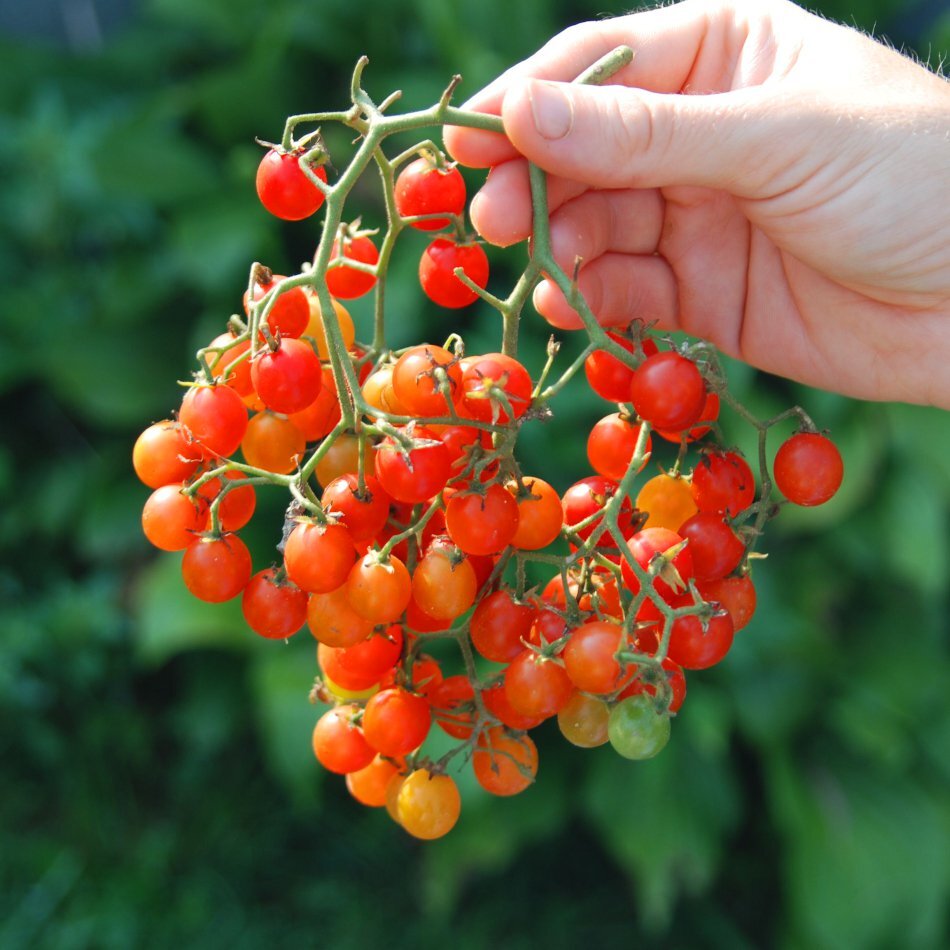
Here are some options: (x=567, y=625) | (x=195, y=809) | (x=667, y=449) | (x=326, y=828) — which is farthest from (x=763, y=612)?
(x=567, y=625)

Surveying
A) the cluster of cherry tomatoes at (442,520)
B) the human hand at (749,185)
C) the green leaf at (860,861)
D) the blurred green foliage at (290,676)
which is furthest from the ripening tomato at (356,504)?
the green leaf at (860,861)

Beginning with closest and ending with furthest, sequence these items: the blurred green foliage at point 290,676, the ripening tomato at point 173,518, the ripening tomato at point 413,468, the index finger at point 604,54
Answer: the ripening tomato at point 413,468, the ripening tomato at point 173,518, the index finger at point 604,54, the blurred green foliage at point 290,676

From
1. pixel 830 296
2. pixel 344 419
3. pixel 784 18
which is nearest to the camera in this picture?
pixel 344 419

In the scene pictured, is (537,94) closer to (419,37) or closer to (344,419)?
(344,419)

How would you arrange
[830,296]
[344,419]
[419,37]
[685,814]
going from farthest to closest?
[419,37], [685,814], [830,296], [344,419]

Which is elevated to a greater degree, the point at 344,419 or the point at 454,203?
the point at 454,203

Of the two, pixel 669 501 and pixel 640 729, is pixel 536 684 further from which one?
pixel 669 501

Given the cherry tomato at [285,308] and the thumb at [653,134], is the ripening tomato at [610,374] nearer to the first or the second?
the thumb at [653,134]

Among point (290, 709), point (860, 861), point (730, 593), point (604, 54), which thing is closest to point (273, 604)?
point (730, 593)

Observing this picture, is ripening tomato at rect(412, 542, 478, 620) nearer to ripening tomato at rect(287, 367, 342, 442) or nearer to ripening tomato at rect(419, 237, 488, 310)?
ripening tomato at rect(287, 367, 342, 442)
